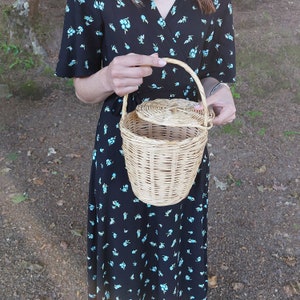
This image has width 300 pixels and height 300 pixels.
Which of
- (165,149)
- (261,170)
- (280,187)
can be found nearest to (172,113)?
(165,149)

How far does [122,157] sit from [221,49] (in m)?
0.55

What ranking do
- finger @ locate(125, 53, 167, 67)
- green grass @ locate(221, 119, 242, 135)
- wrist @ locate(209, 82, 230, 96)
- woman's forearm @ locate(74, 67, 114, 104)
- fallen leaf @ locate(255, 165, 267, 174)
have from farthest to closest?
green grass @ locate(221, 119, 242, 135)
fallen leaf @ locate(255, 165, 267, 174)
wrist @ locate(209, 82, 230, 96)
woman's forearm @ locate(74, 67, 114, 104)
finger @ locate(125, 53, 167, 67)

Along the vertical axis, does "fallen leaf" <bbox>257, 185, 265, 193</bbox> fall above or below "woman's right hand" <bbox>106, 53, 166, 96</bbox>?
below

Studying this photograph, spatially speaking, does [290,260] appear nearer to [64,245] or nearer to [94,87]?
[64,245]

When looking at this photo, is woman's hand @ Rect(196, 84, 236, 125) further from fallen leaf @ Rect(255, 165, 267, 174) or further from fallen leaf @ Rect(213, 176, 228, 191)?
fallen leaf @ Rect(255, 165, 267, 174)

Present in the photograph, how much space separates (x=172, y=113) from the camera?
4.49 ft

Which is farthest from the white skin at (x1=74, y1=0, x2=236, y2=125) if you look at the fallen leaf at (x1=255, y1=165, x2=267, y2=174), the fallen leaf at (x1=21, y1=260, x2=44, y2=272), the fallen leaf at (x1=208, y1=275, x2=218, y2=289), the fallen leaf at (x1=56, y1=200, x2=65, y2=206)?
the fallen leaf at (x1=255, y1=165, x2=267, y2=174)

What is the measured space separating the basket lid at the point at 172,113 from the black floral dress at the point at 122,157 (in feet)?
0.48

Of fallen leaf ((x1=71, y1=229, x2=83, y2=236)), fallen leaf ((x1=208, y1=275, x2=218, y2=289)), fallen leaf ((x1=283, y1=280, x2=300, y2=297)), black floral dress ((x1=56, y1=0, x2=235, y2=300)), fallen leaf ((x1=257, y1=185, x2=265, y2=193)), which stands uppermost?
black floral dress ((x1=56, y1=0, x2=235, y2=300))

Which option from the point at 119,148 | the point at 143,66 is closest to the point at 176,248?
the point at 119,148

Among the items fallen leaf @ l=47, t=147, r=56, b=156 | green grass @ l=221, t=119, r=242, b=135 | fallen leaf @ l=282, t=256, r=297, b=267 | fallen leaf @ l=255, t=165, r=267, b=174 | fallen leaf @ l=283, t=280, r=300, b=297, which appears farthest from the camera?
green grass @ l=221, t=119, r=242, b=135

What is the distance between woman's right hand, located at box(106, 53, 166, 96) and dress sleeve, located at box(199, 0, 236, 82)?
44 cm

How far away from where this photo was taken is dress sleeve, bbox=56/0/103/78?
1428 millimetres

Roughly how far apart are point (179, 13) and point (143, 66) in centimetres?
32
